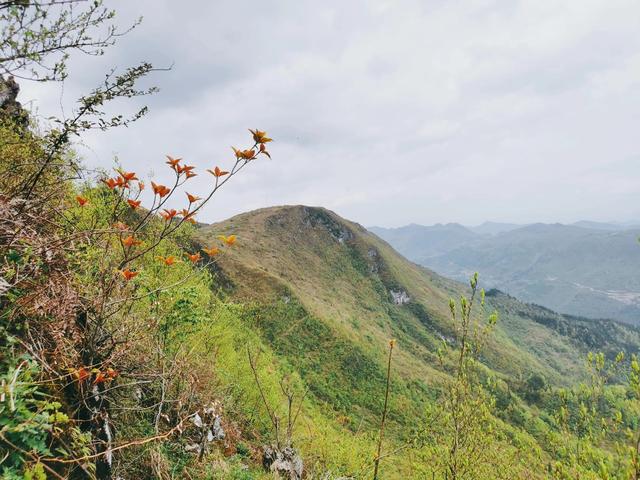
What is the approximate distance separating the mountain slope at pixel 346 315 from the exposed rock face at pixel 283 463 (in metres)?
9.55

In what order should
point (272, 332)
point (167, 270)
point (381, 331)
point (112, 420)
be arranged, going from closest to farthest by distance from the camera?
point (112, 420)
point (167, 270)
point (272, 332)
point (381, 331)

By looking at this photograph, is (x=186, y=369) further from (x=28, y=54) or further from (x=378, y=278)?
(x=378, y=278)

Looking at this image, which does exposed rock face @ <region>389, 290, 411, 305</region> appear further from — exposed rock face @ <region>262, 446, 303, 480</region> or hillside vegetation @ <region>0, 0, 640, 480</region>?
exposed rock face @ <region>262, 446, 303, 480</region>

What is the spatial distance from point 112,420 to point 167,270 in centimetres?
793

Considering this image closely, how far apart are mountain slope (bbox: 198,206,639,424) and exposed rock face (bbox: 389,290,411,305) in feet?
0.97

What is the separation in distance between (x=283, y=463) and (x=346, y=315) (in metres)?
66.4

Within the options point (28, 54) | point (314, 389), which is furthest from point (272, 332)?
point (28, 54)

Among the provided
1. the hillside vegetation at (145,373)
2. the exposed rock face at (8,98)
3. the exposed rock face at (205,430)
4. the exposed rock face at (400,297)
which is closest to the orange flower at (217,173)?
the hillside vegetation at (145,373)

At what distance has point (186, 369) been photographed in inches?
264

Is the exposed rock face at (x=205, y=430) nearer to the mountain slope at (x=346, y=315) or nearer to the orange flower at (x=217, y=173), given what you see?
the orange flower at (x=217, y=173)

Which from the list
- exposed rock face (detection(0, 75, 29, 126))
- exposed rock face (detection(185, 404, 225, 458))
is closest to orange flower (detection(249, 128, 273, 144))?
exposed rock face (detection(185, 404, 225, 458))

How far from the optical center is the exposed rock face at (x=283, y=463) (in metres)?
7.51

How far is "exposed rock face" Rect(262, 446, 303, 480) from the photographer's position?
7.51 metres

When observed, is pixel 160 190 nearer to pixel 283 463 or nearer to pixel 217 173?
pixel 217 173
